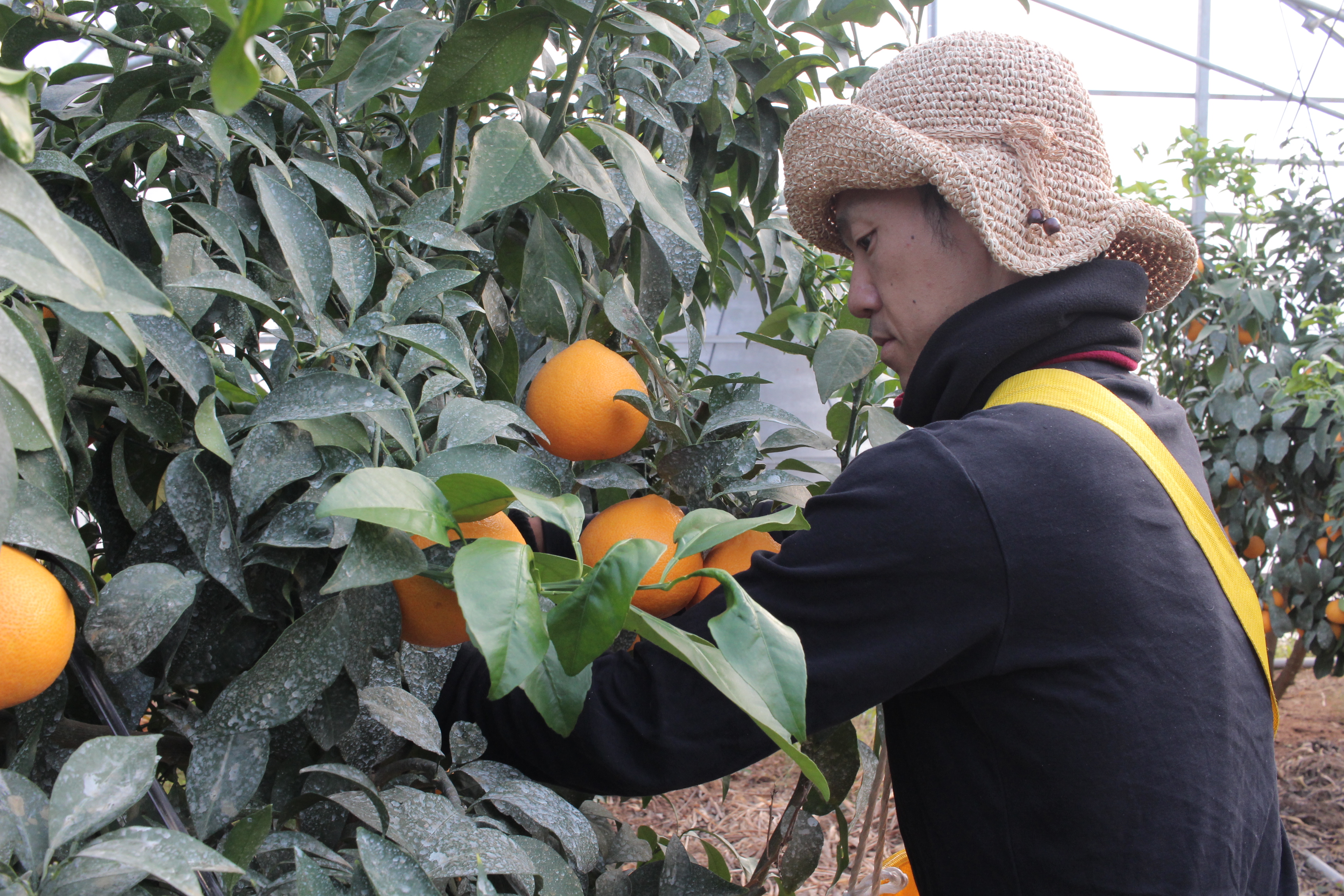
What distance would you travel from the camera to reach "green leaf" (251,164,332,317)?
1.73 feet

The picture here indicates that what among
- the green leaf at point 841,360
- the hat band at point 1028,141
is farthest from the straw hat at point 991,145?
the green leaf at point 841,360

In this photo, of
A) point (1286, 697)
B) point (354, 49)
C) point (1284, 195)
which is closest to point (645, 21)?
point (354, 49)

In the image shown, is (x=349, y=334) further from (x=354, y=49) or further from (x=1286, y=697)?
(x=1286, y=697)

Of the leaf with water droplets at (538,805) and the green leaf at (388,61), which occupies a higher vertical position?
the green leaf at (388,61)

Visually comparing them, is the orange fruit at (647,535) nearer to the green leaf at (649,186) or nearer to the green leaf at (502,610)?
the green leaf at (649,186)

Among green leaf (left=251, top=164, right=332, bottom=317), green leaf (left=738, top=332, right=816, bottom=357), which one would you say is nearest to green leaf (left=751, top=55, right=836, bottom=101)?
green leaf (left=738, top=332, right=816, bottom=357)

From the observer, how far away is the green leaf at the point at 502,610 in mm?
333

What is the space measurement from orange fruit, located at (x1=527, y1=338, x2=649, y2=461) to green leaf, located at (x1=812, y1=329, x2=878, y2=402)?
0.17m

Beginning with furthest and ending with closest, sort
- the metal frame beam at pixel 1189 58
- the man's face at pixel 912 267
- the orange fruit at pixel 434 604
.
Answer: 1. the metal frame beam at pixel 1189 58
2. the man's face at pixel 912 267
3. the orange fruit at pixel 434 604

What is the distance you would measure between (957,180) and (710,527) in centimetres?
45

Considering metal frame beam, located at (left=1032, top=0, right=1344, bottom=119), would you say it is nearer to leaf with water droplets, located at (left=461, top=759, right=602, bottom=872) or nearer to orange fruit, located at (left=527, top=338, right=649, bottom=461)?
orange fruit, located at (left=527, top=338, right=649, bottom=461)

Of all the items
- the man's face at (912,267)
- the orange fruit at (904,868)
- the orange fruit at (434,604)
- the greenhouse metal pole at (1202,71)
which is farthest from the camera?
the greenhouse metal pole at (1202,71)

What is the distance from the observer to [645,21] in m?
0.62

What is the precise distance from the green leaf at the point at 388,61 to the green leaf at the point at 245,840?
0.40m
